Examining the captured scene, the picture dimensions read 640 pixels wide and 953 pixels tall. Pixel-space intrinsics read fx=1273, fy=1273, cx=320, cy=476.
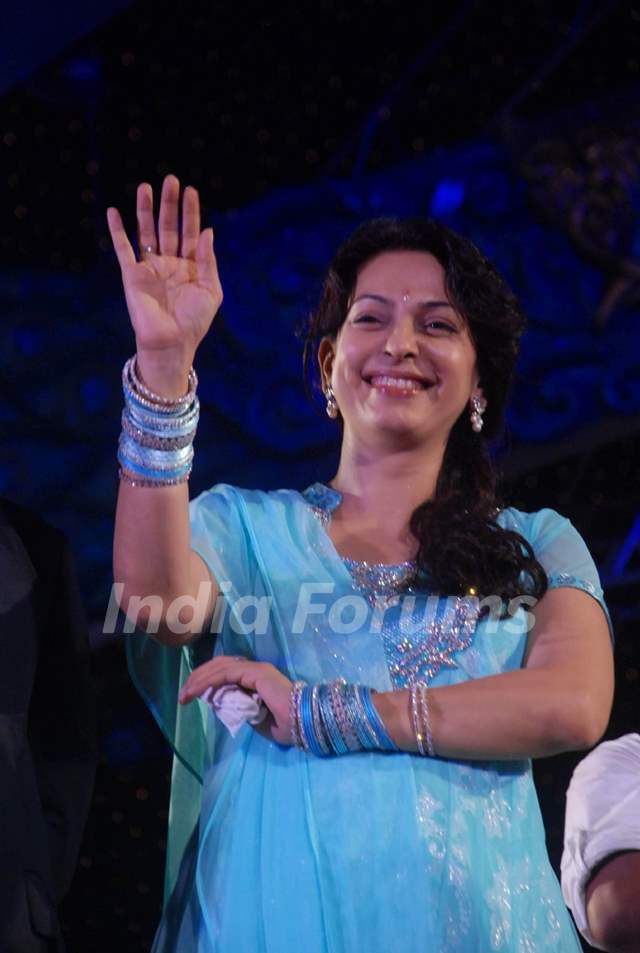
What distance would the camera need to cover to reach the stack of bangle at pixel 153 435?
4.78 ft

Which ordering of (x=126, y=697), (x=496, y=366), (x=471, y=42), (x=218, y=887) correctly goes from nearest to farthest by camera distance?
(x=218, y=887)
(x=496, y=366)
(x=126, y=697)
(x=471, y=42)

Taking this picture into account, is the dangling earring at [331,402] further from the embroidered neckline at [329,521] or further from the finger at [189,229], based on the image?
the finger at [189,229]

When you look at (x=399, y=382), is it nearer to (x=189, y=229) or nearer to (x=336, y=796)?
(x=189, y=229)

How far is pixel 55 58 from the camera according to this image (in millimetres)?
2701

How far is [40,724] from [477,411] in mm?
763

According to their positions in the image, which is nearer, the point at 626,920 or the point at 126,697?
the point at 626,920

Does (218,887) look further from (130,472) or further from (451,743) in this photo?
(130,472)

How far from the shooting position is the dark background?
2555 mm

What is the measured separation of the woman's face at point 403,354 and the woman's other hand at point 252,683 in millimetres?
434

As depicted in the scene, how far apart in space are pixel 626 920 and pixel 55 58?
6.89ft

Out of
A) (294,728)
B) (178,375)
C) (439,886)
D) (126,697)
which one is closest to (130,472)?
(178,375)

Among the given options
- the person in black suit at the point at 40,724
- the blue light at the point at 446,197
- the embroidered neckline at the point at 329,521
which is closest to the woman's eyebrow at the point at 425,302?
the embroidered neckline at the point at 329,521

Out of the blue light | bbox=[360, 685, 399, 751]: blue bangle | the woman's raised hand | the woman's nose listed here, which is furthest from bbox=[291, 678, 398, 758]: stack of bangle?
the blue light

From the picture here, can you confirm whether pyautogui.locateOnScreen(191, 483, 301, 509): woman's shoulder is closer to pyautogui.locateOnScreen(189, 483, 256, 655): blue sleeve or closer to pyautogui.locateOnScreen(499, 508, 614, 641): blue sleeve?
pyautogui.locateOnScreen(189, 483, 256, 655): blue sleeve
